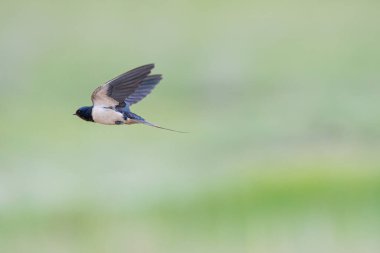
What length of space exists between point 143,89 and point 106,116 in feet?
0.90

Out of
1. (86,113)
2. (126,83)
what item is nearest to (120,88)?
(126,83)

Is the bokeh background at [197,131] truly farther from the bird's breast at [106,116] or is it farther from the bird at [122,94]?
the bird's breast at [106,116]

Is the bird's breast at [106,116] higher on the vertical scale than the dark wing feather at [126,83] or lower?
lower

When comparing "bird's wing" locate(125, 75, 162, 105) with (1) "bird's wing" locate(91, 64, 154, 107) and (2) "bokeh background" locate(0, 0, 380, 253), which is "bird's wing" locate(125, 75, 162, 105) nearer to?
(1) "bird's wing" locate(91, 64, 154, 107)

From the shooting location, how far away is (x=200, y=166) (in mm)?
11828

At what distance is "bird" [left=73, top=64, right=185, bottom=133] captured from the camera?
3.10m

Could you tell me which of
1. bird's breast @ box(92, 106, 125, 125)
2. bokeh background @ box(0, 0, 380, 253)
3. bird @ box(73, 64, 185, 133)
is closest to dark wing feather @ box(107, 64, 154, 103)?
bird @ box(73, 64, 185, 133)

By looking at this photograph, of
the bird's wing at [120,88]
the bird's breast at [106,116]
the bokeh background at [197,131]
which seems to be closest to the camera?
the bird's breast at [106,116]

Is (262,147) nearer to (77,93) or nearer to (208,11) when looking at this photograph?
(77,93)

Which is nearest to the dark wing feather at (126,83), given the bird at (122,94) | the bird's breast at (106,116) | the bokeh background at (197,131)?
the bird at (122,94)

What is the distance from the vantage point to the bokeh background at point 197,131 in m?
10.3

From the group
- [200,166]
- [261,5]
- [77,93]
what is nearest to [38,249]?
[200,166]

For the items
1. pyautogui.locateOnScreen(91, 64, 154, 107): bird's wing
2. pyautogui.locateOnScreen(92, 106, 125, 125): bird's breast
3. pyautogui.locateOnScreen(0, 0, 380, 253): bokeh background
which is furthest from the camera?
pyautogui.locateOnScreen(0, 0, 380, 253): bokeh background

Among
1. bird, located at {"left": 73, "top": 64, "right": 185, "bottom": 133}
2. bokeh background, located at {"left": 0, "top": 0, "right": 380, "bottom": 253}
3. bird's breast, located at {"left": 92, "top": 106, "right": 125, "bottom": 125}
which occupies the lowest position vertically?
bird's breast, located at {"left": 92, "top": 106, "right": 125, "bottom": 125}
